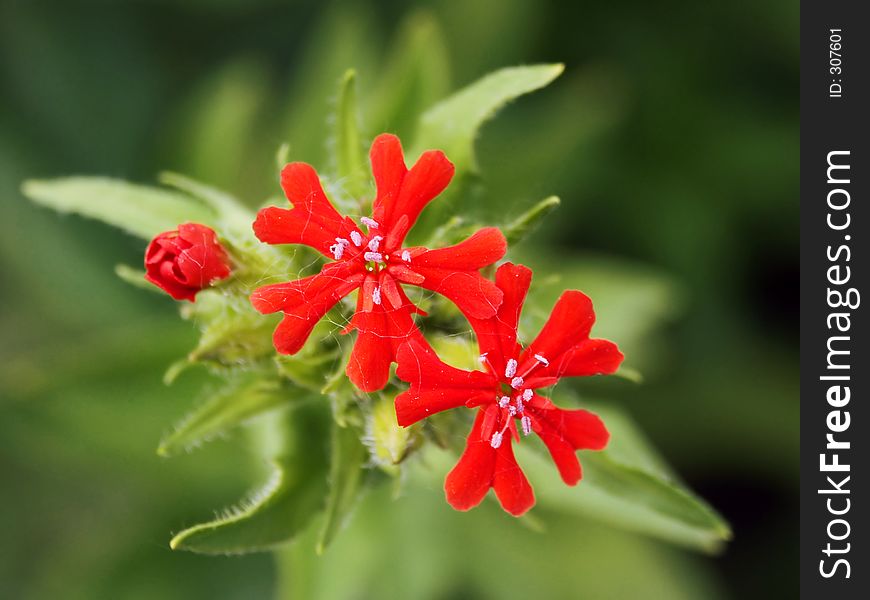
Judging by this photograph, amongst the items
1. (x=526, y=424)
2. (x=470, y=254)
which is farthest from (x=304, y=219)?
(x=526, y=424)

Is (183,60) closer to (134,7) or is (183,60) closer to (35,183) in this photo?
(134,7)

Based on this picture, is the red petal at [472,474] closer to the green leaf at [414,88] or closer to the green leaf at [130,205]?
the green leaf at [130,205]

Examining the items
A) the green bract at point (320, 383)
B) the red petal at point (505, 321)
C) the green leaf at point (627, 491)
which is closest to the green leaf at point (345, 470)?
the green bract at point (320, 383)

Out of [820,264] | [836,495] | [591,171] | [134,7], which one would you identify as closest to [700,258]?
[591,171]

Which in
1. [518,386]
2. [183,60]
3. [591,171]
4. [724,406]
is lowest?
[518,386]

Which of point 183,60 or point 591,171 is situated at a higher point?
point 183,60

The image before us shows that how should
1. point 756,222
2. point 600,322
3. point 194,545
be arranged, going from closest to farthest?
1. point 194,545
2. point 600,322
3. point 756,222

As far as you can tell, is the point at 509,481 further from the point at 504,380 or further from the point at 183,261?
the point at 183,261
